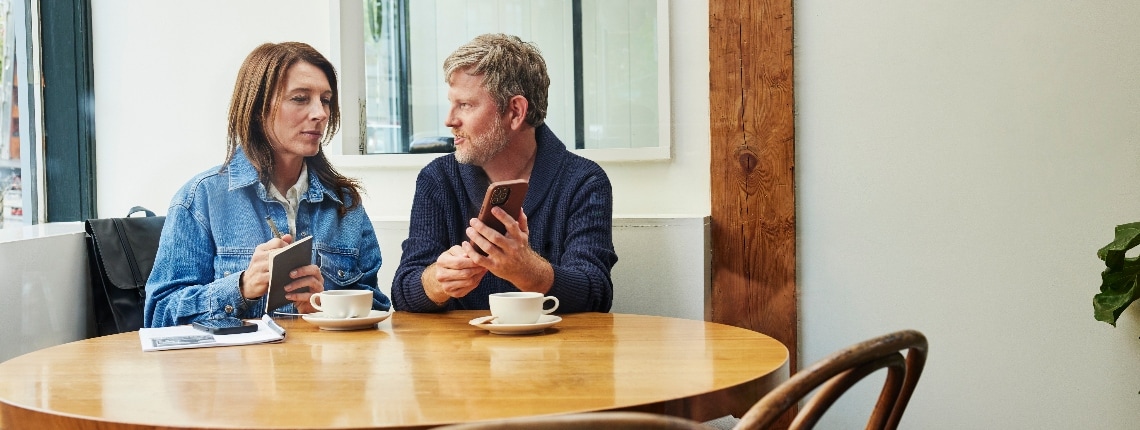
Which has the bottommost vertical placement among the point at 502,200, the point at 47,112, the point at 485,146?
the point at 502,200

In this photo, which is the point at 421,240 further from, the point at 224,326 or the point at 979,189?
the point at 979,189

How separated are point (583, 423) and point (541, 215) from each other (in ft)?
5.03

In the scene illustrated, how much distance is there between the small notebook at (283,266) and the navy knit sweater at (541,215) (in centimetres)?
22

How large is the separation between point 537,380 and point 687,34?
55.0 inches

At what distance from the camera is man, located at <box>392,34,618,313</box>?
1.96 meters

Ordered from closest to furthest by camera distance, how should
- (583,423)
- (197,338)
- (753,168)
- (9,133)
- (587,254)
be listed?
1. (583,423)
2. (197,338)
3. (587,254)
4. (753,168)
5. (9,133)

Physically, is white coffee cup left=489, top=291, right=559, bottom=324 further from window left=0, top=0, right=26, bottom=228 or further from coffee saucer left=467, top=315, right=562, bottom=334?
window left=0, top=0, right=26, bottom=228

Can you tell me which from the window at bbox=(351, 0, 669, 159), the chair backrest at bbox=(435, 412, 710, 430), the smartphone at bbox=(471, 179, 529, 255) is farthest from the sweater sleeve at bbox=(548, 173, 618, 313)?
the chair backrest at bbox=(435, 412, 710, 430)

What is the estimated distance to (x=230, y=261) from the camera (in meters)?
2.04

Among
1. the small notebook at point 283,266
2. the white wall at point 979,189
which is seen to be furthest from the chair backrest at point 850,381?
the white wall at point 979,189

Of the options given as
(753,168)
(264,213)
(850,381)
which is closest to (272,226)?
(264,213)

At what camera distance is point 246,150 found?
2184 millimetres

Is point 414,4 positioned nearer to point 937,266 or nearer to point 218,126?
point 218,126

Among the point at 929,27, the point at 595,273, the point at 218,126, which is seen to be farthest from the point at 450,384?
the point at 218,126
